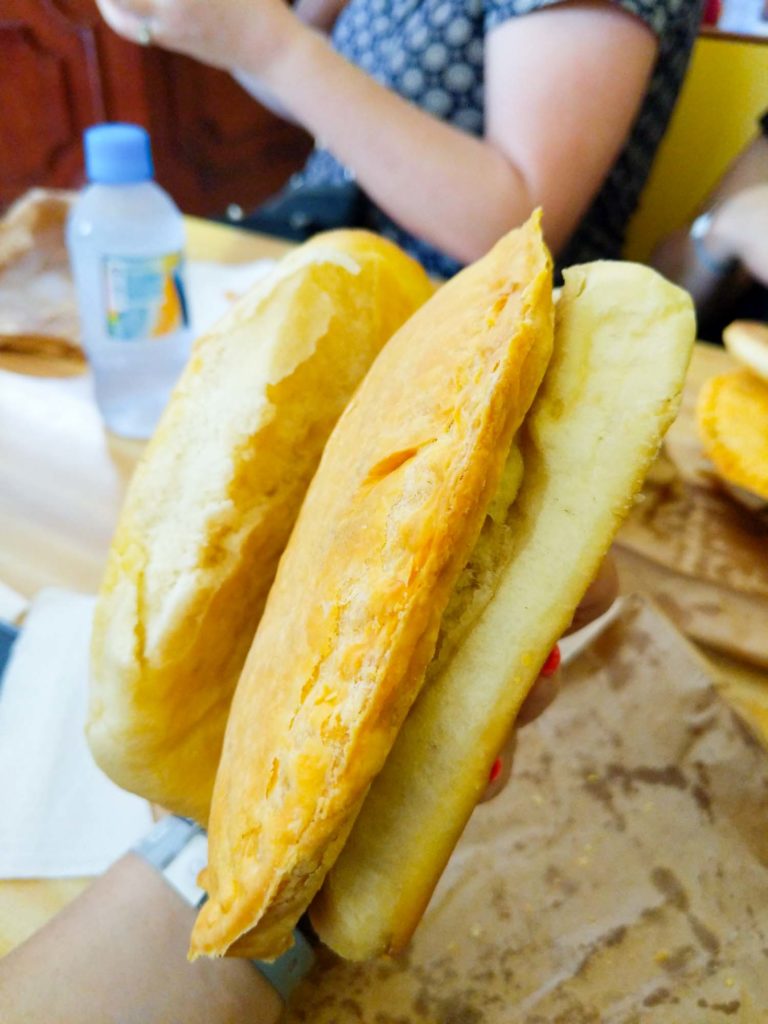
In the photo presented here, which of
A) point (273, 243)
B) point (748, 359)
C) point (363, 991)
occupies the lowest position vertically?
point (363, 991)

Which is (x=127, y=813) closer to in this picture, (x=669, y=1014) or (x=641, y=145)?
(x=669, y=1014)

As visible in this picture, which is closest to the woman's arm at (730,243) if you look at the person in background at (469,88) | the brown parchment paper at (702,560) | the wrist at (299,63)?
the person in background at (469,88)

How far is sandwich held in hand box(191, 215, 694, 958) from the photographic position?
341 millimetres

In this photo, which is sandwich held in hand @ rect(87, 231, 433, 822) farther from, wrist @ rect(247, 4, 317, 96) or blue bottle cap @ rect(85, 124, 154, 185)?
wrist @ rect(247, 4, 317, 96)

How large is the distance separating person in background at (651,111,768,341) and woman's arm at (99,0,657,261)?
285 millimetres

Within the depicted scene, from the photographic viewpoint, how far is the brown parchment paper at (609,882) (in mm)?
526

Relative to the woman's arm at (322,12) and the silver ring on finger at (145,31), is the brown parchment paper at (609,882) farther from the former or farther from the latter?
the woman's arm at (322,12)

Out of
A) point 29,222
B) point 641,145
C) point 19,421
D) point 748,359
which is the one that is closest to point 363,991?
point 748,359

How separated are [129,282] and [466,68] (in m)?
0.76

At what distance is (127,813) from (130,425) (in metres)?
0.58

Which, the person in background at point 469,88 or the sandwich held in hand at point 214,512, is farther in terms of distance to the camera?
the person in background at point 469,88

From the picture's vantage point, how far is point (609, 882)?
1.94 feet

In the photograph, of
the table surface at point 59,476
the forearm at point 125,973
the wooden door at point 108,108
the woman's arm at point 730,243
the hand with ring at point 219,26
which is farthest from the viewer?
the wooden door at point 108,108

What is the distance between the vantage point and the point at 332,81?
1.13 meters
